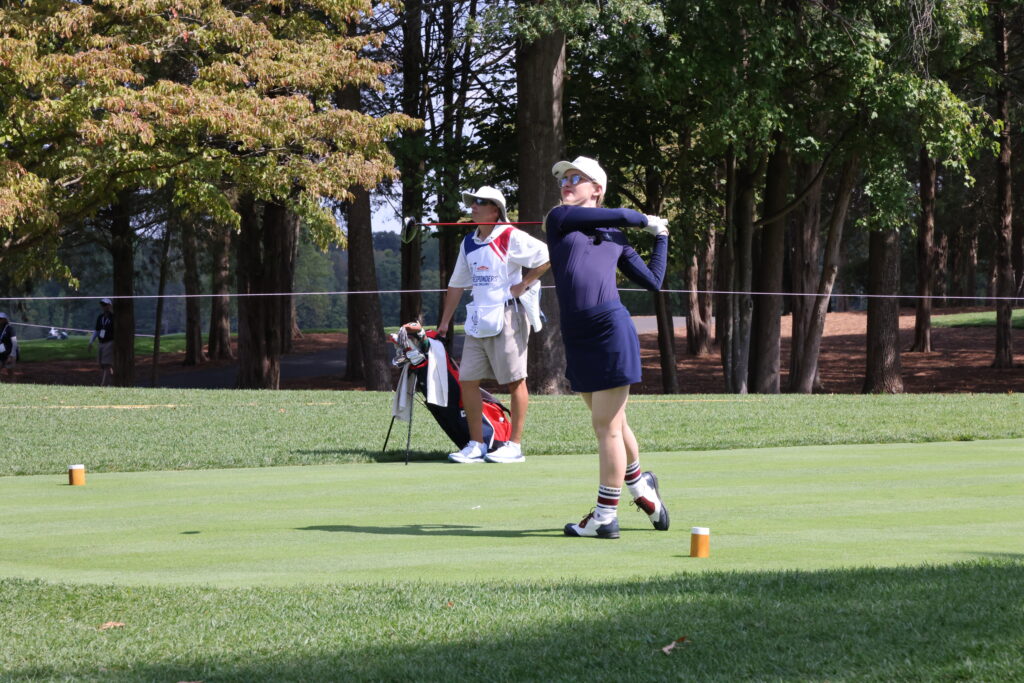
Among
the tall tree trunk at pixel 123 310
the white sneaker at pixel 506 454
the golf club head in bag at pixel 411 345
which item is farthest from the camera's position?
the tall tree trunk at pixel 123 310

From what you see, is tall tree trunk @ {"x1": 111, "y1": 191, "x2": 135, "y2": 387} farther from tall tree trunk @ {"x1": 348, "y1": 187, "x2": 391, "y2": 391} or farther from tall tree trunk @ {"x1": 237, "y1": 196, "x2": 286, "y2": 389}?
tall tree trunk @ {"x1": 348, "y1": 187, "x2": 391, "y2": 391}

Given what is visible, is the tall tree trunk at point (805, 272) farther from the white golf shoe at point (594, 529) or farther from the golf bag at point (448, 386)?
the white golf shoe at point (594, 529)

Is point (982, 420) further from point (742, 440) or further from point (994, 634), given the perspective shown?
point (994, 634)

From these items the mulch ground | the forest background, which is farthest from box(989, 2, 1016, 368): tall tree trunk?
the mulch ground

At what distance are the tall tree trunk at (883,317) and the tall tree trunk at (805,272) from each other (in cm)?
140

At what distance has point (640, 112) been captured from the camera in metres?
27.1

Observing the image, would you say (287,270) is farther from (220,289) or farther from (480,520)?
(480,520)

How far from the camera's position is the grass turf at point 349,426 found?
11.2m

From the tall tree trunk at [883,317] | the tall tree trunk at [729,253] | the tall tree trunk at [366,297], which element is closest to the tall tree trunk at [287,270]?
the tall tree trunk at [366,297]

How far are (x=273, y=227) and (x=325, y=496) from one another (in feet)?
76.2

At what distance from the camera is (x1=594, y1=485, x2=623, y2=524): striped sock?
6430 mm

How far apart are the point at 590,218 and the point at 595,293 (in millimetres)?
390

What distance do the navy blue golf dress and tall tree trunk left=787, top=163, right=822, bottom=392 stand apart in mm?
22144

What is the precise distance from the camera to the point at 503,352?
9.98m
